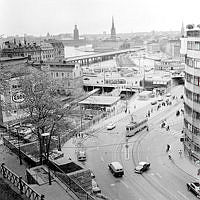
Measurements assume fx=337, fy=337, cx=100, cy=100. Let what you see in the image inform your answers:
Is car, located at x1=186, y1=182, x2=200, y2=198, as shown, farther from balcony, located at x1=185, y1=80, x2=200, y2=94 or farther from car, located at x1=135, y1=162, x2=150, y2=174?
balcony, located at x1=185, y1=80, x2=200, y2=94

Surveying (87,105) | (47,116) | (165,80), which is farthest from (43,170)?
(165,80)

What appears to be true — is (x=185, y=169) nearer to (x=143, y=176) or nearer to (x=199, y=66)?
(x=143, y=176)

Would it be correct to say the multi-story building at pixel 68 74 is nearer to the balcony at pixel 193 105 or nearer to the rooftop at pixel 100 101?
the rooftop at pixel 100 101

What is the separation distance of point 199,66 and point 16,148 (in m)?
17.1

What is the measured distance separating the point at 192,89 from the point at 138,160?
864 cm

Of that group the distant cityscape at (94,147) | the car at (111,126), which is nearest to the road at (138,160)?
the distant cityscape at (94,147)

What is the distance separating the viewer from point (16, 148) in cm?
2803

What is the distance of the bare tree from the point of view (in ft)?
83.3

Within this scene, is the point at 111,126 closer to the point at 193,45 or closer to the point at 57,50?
the point at 193,45

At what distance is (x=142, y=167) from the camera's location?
98.8 ft

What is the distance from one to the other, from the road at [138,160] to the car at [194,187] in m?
0.35

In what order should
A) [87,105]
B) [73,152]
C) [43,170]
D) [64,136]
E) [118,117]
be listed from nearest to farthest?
1. [43,170]
2. [73,152]
3. [64,136]
4. [118,117]
5. [87,105]

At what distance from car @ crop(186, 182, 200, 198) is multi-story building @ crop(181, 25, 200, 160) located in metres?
4.88

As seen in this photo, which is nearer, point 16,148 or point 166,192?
point 166,192
